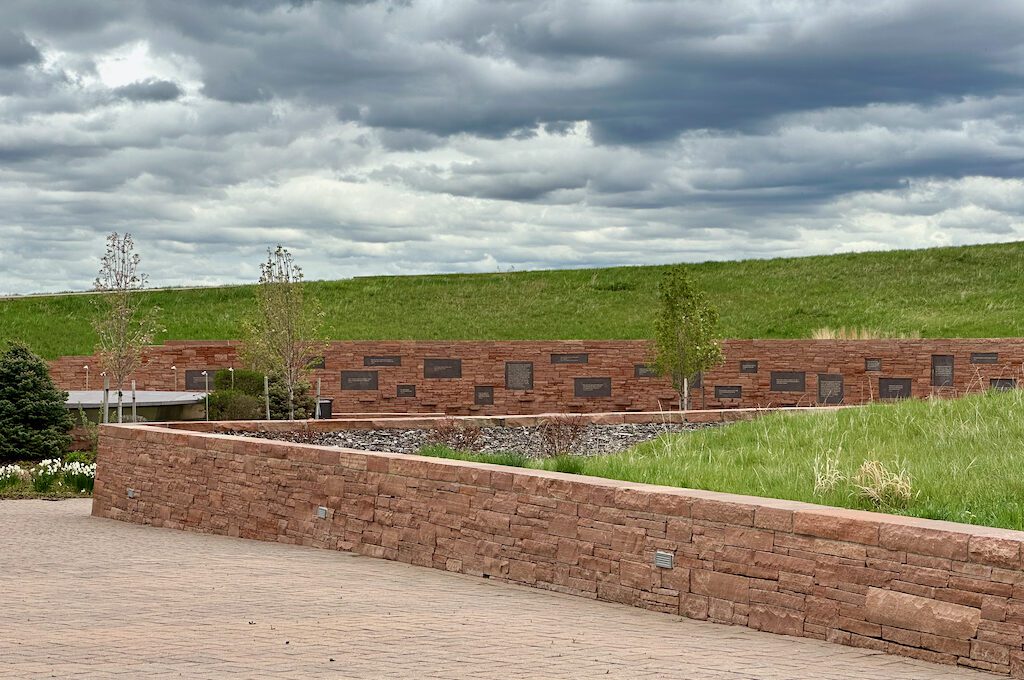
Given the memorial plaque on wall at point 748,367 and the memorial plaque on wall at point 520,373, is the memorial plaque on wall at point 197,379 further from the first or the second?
the memorial plaque on wall at point 748,367

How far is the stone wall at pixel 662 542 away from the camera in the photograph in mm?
6633

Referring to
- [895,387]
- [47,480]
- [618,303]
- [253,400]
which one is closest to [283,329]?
[253,400]

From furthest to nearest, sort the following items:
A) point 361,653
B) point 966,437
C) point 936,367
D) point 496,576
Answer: point 936,367 → point 966,437 → point 496,576 → point 361,653

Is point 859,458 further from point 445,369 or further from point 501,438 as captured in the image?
point 445,369

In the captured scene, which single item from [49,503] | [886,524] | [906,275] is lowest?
[49,503]

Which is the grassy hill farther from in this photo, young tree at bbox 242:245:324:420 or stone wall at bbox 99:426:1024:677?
stone wall at bbox 99:426:1024:677

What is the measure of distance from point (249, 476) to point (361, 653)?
6.58m

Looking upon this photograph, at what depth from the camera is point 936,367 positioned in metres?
27.3

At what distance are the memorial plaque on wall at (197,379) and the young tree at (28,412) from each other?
369 inches

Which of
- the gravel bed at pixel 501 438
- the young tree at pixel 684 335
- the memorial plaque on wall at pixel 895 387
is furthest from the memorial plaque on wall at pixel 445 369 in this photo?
the gravel bed at pixel 501 438

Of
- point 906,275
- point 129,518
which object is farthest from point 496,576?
point 906,275

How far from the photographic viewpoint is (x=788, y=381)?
28.5 m

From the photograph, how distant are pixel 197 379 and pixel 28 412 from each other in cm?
1012

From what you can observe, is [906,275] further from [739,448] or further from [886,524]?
[886,524]
